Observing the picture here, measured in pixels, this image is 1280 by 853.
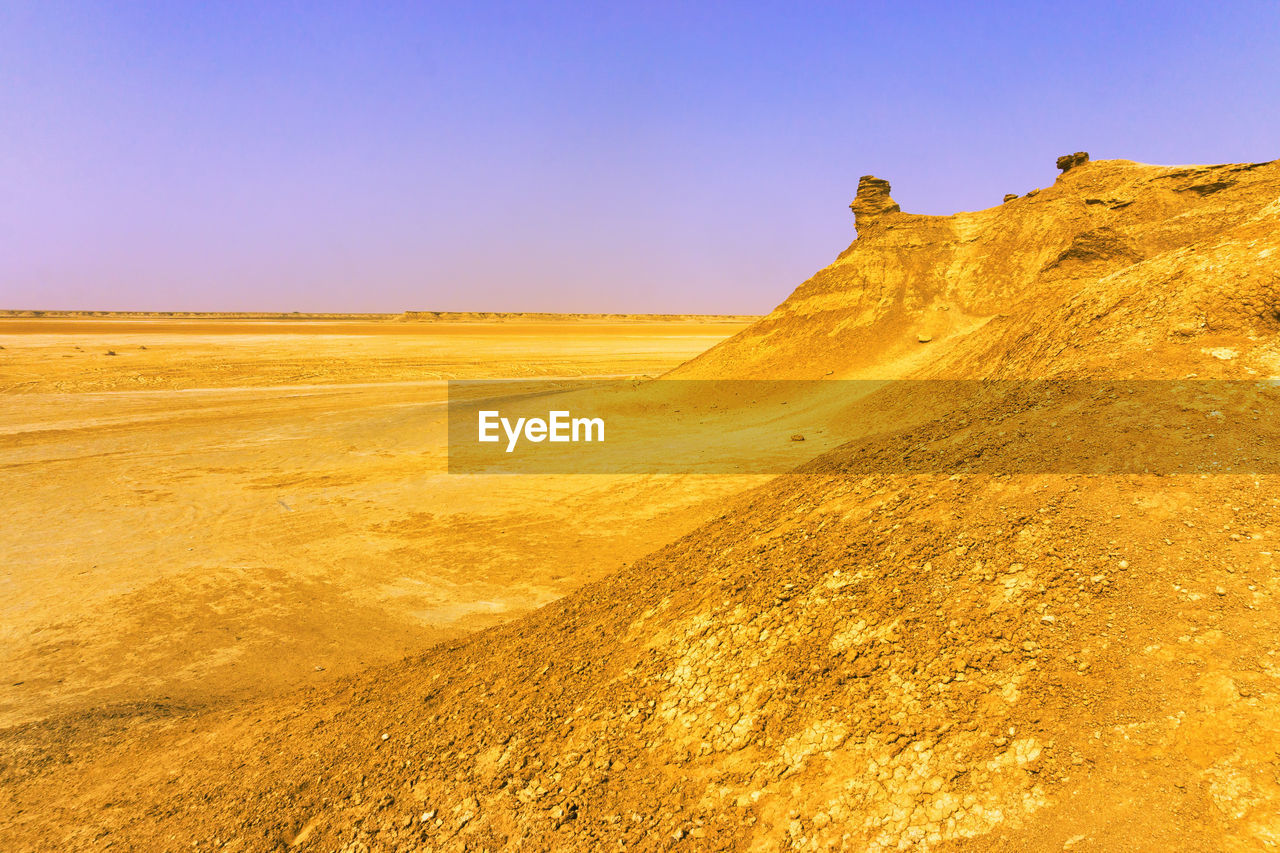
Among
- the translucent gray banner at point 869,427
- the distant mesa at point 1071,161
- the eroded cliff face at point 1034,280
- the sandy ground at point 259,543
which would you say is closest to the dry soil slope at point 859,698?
the eroded cliff face at point 1034,280

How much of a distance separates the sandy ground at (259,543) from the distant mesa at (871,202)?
14380 millimetres

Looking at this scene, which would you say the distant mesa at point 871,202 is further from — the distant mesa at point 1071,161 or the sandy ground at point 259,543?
the sandy ground at point 259,543

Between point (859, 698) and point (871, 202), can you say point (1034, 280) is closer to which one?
point (871, 202)

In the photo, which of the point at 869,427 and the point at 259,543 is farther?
the point at 869,427

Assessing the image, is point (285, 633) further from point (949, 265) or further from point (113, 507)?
point (949, 265)

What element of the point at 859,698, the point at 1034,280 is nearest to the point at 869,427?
the point at 1034,280

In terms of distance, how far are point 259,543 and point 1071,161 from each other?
22536mm

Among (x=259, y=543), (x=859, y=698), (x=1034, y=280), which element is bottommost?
(x=259, y=543)

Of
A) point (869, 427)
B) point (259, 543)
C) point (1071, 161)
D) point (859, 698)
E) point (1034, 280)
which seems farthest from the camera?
point (1071, 161)

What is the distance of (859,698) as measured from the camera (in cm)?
328

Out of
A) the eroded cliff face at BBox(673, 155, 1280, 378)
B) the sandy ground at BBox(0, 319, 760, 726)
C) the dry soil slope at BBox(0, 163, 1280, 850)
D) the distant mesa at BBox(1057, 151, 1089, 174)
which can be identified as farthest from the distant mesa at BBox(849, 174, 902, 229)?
the dry soil slope at BBox(0, 163, 1280, 850)

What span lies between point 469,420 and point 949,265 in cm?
1515

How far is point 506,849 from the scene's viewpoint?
3.41 metres

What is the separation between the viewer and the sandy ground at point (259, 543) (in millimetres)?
6734
